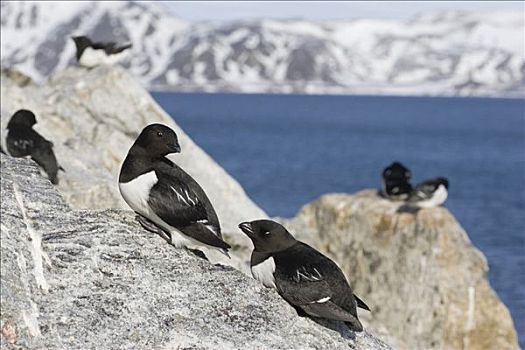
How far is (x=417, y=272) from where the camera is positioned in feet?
68.4

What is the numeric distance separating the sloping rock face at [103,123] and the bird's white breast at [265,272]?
8.85m

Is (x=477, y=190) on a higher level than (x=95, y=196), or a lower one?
lower

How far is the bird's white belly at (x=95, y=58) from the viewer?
25891mm

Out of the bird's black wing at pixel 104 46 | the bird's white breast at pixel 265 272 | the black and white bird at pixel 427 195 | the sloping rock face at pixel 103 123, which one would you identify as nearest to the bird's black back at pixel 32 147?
the sloping rock face at pixel 103 123

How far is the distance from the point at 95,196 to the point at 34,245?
26.6 ft

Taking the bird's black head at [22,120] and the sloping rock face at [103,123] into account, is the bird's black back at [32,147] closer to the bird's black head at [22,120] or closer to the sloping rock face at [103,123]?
the bird's black head at [22,120]

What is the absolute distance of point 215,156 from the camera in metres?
106

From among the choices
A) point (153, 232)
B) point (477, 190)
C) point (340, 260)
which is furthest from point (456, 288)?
point (477, 190)

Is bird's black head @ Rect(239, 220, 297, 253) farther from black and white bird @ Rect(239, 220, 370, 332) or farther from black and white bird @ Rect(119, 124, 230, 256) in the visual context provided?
black and white bird @ Rect(119, 124, 230, 256)

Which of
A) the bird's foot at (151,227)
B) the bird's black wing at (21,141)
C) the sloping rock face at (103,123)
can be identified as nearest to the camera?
the bird's foot at (151,227)

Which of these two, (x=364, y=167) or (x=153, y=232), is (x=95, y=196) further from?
(x=364, y=167)

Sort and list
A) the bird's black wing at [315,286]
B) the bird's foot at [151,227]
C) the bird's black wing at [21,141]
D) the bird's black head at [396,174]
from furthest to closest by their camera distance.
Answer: the bird's black head at [396,174], the bird's black wing at [21,141], the bird's foot at [151,227], the bird's black wing at [315,286]

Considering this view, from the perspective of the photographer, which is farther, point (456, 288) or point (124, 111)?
point (124, 111)

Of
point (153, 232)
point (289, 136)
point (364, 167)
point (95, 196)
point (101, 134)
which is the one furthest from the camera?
point (289, 136)
